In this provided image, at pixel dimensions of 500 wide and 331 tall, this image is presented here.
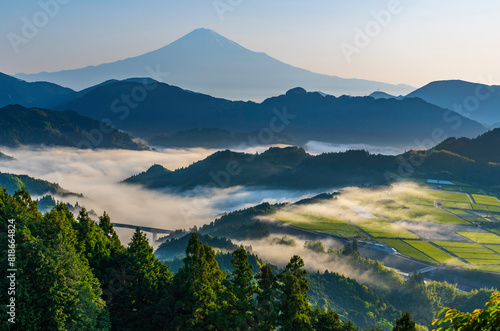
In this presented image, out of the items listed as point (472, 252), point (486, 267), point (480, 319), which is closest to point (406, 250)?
point (472, 252)

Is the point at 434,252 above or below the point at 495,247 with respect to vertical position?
below

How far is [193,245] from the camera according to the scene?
41969 millimetres

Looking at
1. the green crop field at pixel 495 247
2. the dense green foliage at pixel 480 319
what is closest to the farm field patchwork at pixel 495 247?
the green crop field at pixel 495 247

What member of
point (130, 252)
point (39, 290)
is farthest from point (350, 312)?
point (39, 290)

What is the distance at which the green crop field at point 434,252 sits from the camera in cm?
16600

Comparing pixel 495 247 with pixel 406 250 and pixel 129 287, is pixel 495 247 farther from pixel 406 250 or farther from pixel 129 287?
pixel 129 287

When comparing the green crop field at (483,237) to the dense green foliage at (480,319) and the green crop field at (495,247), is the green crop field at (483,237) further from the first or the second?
the dense green foliage at (480,319)

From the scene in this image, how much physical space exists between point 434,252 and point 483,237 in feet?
99.0

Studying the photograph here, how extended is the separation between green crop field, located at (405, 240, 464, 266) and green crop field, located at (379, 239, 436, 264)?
2.02 metres

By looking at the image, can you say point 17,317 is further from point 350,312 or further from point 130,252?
point 350,312

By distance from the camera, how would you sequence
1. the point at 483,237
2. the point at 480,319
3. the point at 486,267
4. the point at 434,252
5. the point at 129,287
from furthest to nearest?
the point at 483,237, the point at 434,252, the point at 486,267, the point at 129,287, the point at 480,319

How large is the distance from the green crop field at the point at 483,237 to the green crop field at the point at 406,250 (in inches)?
1108

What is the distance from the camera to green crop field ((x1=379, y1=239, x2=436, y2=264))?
565 ft

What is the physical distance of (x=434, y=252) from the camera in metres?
177
